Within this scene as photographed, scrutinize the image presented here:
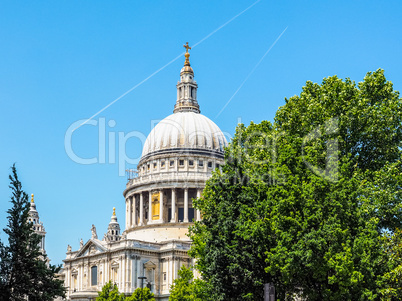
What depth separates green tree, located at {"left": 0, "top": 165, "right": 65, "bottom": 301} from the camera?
1280 inches

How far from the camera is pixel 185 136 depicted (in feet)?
345

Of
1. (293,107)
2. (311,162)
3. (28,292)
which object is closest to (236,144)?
(293,107)

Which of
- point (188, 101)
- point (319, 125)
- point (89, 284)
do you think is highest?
Answer: point (188, 101)

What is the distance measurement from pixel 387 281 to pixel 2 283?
66.8 feet

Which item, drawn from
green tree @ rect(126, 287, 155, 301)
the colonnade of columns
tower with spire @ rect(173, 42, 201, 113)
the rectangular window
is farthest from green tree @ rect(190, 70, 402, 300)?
tower with spire @ rect(173, 42, 201, 113)

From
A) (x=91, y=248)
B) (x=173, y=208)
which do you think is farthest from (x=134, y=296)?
(x=173, y=208)

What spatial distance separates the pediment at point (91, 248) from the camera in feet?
306

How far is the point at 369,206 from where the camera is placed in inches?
1430

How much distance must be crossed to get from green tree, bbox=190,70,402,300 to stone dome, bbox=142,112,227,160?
2322 inches

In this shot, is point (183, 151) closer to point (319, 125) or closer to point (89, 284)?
point (89, 284)

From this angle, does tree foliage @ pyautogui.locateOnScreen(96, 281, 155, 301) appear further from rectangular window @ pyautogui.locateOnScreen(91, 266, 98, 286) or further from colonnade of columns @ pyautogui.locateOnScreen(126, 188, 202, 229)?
colonnade of columns @ pyautogui.locateOnScreen(126, 188, 202, 229)

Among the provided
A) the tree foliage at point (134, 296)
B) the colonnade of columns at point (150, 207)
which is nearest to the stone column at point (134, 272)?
the colonnade of columns at point (150, 207)

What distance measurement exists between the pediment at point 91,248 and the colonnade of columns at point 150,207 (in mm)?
8646

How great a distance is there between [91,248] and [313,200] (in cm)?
6662
